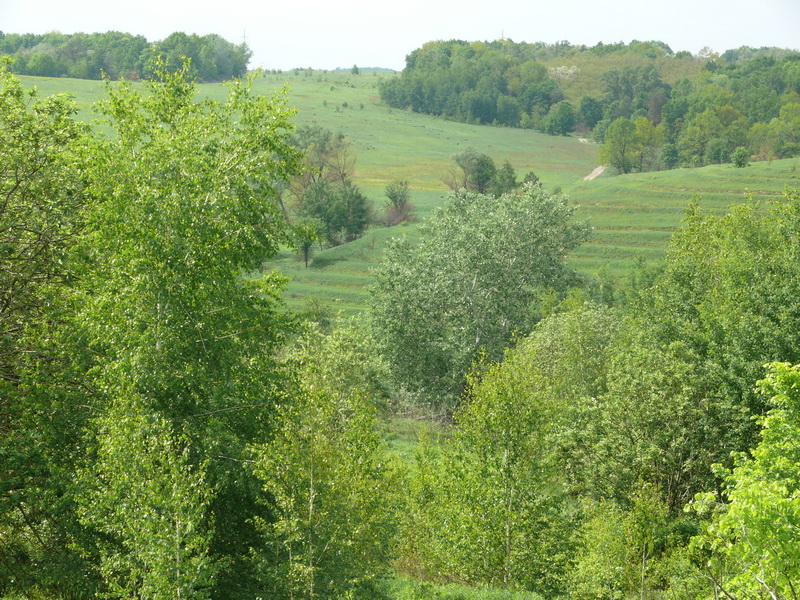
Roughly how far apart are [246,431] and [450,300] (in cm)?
3923

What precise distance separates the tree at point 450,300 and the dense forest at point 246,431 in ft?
84.1

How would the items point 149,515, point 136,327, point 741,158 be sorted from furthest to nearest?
point 741,158 → point 136,327 → point 149,515

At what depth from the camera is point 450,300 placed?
2399 inches

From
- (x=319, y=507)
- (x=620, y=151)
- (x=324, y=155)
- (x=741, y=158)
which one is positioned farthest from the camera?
(x=620, y=151)

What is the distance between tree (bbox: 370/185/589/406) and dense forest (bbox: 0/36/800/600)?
25.6 metres

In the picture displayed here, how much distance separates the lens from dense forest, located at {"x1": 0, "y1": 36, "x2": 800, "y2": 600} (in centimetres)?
1705

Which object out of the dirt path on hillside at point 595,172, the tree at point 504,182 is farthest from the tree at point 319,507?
the dirt path on hillside at point 595,172

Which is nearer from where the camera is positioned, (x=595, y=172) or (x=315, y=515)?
(x=315, y=515)

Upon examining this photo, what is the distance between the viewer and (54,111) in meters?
24.0

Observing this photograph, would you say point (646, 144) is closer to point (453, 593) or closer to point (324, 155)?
point (324, 155)

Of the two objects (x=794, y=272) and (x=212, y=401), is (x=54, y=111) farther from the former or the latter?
(x=794, y=272)

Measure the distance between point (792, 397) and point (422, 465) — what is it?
19.2 metres

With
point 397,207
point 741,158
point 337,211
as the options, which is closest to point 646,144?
point 741,158

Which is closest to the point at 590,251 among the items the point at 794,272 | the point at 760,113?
the point at 794,272
